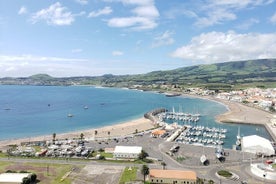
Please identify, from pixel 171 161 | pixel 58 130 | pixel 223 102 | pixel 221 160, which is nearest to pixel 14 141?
pixel 58 130

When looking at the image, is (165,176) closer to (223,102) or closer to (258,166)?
(258,166)

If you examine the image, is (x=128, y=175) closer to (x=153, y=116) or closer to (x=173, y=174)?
(x=173, y=174)

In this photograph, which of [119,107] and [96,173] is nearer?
[96,173]

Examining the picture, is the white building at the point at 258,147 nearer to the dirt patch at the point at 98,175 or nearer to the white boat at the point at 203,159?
the white boat at the point at 203,159

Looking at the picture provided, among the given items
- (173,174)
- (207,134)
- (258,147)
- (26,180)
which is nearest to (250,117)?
(207,134)

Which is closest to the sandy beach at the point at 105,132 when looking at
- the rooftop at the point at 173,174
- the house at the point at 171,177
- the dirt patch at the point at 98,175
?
the dirt patch at the point at 98,175
